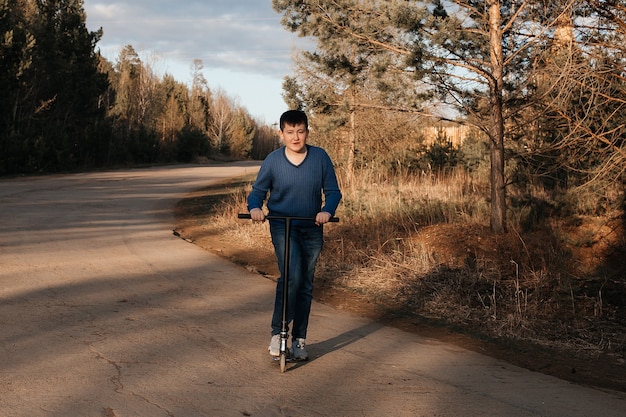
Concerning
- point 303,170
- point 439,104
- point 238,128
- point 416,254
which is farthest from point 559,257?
point 238,128

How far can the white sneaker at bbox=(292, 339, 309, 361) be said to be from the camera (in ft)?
17.6

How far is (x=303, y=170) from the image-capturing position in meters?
5.32

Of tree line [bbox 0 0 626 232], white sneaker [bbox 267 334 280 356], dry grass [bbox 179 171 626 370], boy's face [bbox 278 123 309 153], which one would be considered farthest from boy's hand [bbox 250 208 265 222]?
tree line [bbox 0 0 626 232]

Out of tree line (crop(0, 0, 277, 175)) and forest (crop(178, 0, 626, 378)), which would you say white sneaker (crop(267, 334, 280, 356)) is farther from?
tree line (crop(0, 0, 277, 175))

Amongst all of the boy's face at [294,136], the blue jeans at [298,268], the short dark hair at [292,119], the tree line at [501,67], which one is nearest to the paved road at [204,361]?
the blue jeans at [298,268]

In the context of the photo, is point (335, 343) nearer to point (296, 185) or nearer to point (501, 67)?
point (296, 185)

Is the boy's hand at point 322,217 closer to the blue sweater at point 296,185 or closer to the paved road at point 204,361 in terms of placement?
the blue sweater at point 296,185

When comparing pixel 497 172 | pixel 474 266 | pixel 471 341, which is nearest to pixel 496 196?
pixel 497 172

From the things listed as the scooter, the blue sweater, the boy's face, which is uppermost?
the boy's face

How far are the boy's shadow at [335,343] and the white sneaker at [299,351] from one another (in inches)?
1.6

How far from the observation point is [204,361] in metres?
5.23

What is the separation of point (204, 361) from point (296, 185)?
1.56m

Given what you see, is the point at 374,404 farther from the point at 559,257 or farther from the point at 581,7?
the point at 581,7

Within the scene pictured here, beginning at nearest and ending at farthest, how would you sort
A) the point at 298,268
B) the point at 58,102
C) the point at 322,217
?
the point at 322,217
the point at 298,268
the point at 58,102
